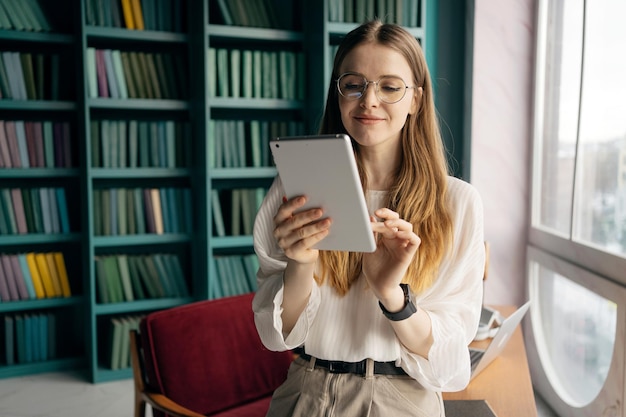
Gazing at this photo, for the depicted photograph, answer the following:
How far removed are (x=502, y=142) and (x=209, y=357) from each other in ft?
7.12

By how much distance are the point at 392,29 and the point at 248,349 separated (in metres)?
1.29

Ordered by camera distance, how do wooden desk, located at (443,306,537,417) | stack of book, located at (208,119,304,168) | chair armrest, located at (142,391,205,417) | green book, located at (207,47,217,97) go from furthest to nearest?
stack of book, located at (208,119,304,168)
green book, located at (207,47,217,97)
chair armrest, located at (142,391,205,417)
wooden desk, located at (443,306,537,417)

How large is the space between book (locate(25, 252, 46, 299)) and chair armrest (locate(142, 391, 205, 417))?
74.0 inches

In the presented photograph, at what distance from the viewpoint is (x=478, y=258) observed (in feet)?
3.93

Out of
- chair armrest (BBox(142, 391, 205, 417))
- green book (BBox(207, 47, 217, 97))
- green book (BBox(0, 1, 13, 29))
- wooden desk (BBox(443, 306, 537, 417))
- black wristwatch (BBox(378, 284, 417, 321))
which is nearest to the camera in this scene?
black wristwatch (BBox(378, 284, 417, 321))

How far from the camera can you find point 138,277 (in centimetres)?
357

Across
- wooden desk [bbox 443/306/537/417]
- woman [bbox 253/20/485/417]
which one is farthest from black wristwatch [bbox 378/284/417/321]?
wooden desk [bbox 443/306/537/417]

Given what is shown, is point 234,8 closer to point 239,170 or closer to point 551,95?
point 239,170

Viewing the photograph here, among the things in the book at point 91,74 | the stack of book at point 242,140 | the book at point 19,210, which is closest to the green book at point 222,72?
the stack of book at point 242,140

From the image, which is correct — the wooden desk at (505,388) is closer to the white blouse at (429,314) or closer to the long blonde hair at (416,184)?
the white blouse at (429,314)

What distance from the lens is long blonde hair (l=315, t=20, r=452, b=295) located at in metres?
1.20

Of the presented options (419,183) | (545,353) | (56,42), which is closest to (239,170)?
(56,42)

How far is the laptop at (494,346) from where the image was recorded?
1.63 meters

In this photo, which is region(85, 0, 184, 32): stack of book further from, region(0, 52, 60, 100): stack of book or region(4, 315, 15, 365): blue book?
region(4, 315, 15, 365): blue book
